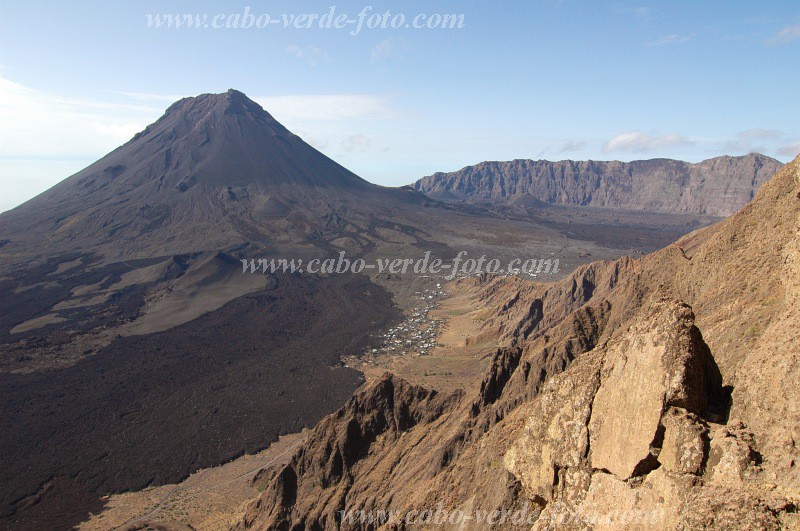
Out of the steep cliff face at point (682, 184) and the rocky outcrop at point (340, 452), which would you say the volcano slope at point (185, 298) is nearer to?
the rocky outcrop at point (340, 452)

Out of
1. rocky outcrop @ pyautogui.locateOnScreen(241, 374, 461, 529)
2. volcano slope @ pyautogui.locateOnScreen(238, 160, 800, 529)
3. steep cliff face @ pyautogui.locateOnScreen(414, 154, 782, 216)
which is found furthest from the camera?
steep cliff face @ pyautogui.locateOnScreen(414, 154, 782, 216)

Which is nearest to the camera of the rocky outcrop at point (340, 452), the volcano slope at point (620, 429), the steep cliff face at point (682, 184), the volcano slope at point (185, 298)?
the volcano slope at point (620, 429)

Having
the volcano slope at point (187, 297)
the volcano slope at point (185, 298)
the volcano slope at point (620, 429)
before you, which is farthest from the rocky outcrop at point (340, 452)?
the volcano slope at point (185, 298)

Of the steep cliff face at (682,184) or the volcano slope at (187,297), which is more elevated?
the steep cliff face at (682,184)

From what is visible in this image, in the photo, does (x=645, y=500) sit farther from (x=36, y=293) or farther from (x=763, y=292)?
(x=36, y=293)

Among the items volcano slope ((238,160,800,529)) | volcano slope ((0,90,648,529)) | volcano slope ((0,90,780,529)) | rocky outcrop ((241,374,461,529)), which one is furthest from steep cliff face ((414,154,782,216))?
rocky outcrop ((241,374,461,529))

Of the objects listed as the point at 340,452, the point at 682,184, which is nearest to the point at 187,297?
the point at 340,452

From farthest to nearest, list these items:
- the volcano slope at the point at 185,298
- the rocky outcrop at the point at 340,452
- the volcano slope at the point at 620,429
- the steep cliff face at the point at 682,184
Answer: the steep cliff face at the point at 682,184 < the volcano slope at the point at 185,298 < the rocky outcrop at the point at 340,452 < the volcano slope at the point at 620,429

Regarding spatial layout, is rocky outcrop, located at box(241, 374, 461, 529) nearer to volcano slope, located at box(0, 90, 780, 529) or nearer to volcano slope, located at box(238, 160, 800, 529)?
volcano slope, located at box(238, 160, 800, 529)

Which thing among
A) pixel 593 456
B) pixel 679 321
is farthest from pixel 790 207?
pixel 593 456

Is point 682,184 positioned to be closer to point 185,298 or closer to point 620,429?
point 185,298
